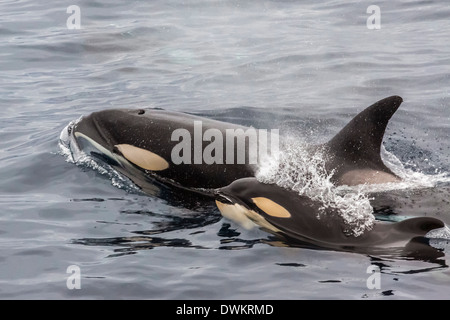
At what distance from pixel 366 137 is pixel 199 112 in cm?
493

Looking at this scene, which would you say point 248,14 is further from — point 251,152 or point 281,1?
point 251,152

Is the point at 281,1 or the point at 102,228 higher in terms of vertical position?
the point at 281,1

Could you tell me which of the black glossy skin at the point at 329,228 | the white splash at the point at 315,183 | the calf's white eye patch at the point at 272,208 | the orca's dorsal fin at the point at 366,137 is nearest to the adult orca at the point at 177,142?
the orca's dorsal fin at the point at 366,137

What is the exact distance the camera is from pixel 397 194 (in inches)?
376

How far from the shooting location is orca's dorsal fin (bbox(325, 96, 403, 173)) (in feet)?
31.8

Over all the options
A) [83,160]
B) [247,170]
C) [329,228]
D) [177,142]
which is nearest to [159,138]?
[177,142]

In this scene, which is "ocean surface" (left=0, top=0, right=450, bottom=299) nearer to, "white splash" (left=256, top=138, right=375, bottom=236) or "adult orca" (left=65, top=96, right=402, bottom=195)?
"adult orca" (left=65, top=96, right=402, bottom=195)

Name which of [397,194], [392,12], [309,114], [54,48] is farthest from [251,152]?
[392,12]

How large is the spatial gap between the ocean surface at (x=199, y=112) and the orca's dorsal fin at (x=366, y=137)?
0.51 m

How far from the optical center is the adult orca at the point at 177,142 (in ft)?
32.1

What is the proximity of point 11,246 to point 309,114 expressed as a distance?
6.54 meters

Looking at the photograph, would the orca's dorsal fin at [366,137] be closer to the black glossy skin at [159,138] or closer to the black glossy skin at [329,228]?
the black glossy skin at [159,138]

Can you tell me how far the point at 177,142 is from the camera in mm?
10375

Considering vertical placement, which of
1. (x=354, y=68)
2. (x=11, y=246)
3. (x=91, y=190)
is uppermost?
(x=354, y=68)
